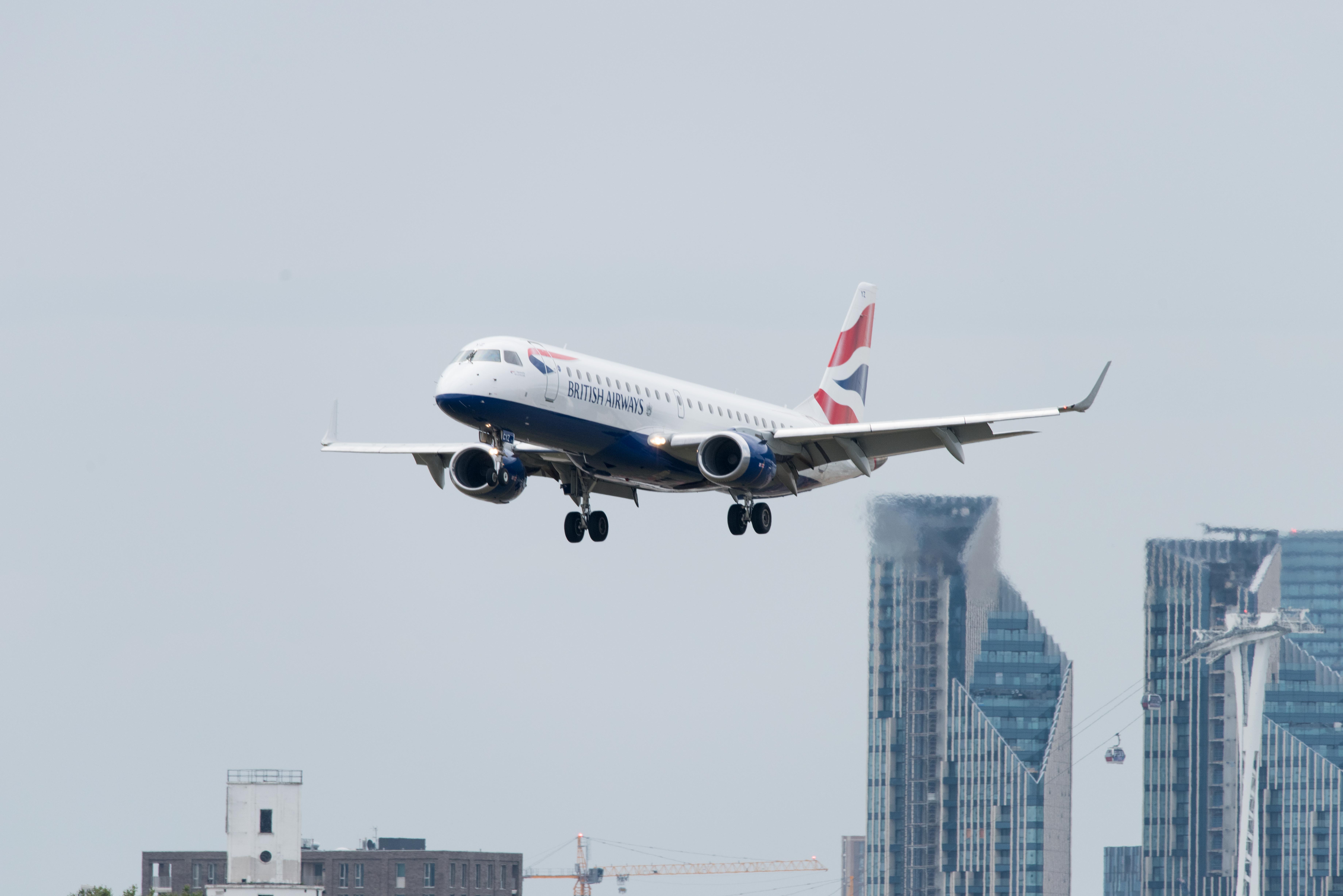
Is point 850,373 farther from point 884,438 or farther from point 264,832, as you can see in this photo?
point 264,832

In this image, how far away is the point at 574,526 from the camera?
67812 millimetres

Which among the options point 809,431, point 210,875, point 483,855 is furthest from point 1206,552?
point 809,431

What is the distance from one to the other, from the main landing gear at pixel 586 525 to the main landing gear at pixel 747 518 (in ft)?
13.0

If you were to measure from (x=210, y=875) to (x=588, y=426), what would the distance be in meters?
114

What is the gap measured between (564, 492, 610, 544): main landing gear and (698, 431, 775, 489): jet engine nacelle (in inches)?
210

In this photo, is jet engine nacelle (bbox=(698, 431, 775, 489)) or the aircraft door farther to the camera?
jet engine nacelle (bbox=(698, 431, 775, 489))

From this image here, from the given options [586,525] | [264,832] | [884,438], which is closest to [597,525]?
[586,525]

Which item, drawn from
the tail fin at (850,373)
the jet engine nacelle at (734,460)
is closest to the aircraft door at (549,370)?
the jet engine nacelle at (734,460)

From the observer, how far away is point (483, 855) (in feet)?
563

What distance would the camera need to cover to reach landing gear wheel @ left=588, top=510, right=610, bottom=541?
68188 mm

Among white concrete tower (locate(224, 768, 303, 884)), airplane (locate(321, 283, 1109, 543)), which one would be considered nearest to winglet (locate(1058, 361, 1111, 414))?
airplane (locate(321, 283, 1109, 543))

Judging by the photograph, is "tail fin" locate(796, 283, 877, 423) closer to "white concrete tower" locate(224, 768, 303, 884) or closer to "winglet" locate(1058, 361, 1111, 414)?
"winglet" locate(1058, 361, 1111, 414)

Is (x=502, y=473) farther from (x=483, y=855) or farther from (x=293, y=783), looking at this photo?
(x=483, y=855)

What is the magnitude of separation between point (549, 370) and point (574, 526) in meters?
8.76
